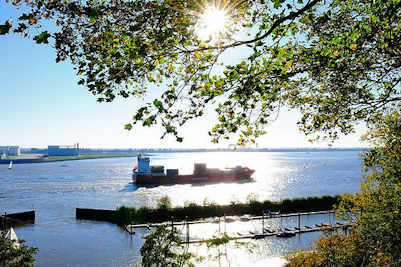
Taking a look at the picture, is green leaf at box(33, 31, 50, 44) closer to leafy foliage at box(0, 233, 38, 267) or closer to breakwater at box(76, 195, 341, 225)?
leafy foliage at box(0, 233, 38, 267)

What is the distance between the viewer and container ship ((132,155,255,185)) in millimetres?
85881

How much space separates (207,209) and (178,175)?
54.0 meters

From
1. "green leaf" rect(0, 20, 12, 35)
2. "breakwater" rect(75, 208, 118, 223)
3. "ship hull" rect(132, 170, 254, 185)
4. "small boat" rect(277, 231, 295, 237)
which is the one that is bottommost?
"ship hull" rect(132, 170, 254, 185)

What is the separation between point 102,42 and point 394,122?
37.7ft

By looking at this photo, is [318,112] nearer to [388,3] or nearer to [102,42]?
[388,3]

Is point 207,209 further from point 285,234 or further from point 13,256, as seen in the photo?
point 13,256

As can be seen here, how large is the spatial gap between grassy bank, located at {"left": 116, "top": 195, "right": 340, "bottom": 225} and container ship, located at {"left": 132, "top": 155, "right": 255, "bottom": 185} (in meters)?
51.3

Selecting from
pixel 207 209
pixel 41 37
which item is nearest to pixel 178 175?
pixel 207 209

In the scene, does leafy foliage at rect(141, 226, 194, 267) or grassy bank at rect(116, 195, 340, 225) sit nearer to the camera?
leafy foliage at rect(141, 226, 194, 267)

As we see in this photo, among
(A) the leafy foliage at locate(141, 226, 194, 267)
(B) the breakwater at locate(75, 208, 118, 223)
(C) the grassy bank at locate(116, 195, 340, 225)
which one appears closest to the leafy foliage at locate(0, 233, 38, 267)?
(A) the leafy foliage at locate(141, 226, 194, 267)

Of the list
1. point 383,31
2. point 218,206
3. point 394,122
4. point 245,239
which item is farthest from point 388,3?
point 218,206

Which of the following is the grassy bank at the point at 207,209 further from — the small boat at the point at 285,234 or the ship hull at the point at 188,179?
the ship hull at the point at 188,179

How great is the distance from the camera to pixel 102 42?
5855mm

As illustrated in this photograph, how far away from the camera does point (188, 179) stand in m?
90.5
